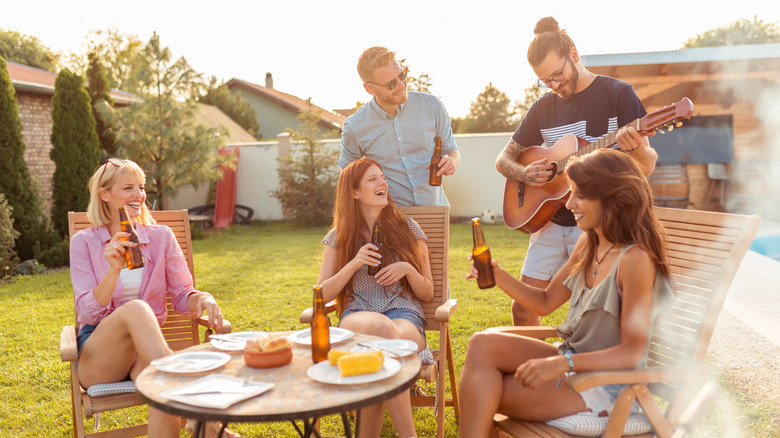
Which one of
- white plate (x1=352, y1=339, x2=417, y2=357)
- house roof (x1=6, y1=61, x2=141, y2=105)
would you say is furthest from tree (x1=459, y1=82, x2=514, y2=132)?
white plate (x1=352, y1=339, x2=417, y2=357)

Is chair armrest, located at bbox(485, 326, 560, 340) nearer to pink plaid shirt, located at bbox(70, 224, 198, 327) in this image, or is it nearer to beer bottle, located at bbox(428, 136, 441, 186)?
beer bottle, located at bbox(428, 136, 441, 186)

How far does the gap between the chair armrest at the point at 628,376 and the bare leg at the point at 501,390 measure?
0.20m

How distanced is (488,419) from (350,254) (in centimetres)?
125

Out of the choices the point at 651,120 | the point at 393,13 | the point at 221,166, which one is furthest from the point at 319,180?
the point at 651,120

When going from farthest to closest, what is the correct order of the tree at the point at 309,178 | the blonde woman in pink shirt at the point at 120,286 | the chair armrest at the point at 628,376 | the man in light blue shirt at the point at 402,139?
the tree at the point at 309,178, the man in light blue shirt at the point at 402,139, the blonde woman in pink shirt at the point at 120,286, the chair armrest at the point at 628,376

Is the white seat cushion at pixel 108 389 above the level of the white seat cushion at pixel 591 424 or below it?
below

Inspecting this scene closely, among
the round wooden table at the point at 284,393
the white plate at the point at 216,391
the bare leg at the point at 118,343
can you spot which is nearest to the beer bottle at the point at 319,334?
the round wooden table at the point at 284,393

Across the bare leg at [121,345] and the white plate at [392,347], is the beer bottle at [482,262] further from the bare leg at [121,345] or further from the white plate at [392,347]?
the bare leg at [121,345]

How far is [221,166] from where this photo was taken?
1386 cm

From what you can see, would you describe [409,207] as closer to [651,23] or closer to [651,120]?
[651,120]

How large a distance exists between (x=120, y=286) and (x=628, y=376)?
2291 millimetres

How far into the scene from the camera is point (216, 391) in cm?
181

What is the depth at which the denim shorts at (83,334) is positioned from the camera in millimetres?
2719

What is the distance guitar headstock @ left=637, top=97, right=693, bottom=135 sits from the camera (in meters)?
2.57
